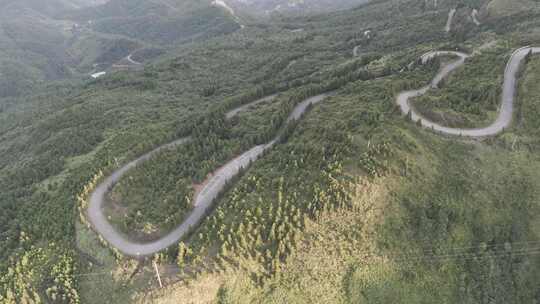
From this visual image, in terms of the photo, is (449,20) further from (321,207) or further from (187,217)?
(187,217)

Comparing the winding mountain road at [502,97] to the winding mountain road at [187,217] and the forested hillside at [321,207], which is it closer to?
the forested hillside at [321,207]

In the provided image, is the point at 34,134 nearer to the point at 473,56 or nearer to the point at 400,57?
the point at 400,57

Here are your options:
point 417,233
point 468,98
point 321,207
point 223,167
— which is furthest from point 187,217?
point 468,98

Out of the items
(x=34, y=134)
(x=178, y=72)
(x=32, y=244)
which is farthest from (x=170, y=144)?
(x=178, y=72)

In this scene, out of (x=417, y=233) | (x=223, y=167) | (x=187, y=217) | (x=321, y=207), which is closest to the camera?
(x=321, y=207)

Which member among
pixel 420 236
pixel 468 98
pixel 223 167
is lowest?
pixel 420 236

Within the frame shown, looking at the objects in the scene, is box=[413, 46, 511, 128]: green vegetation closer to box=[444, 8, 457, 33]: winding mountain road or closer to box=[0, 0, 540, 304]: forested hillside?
box=[0, 0, 540, 304]: forested hillside
